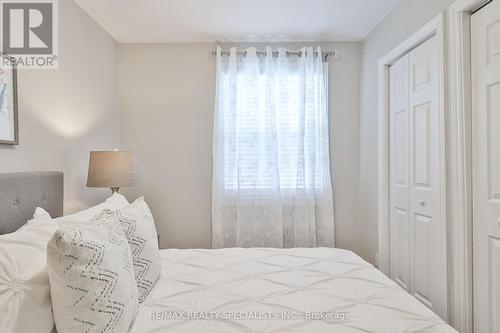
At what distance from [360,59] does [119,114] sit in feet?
8.72

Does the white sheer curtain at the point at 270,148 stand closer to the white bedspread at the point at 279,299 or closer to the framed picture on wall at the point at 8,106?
→ the white bedspread at the point at 279,299

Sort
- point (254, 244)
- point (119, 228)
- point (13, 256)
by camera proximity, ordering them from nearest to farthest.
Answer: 1. point (13, 256)
2. point (119, 228)
3. point (254, 244)

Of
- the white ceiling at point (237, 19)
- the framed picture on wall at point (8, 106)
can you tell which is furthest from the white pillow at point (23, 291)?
the white ceiling at point (237, 19)

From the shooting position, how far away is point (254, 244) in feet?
10.5

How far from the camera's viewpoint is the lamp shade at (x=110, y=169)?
239 centimetres

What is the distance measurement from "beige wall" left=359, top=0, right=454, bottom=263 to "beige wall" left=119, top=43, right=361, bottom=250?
0.14 metres

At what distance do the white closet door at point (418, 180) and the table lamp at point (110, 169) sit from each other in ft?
7.29

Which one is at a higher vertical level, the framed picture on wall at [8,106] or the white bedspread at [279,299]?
the framed picture on wall at [8,106]

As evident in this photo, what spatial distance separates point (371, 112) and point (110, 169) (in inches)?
95.8

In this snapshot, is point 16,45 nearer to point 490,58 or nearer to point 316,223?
point 490,58

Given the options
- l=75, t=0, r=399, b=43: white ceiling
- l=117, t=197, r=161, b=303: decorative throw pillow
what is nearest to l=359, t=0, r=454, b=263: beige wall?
l=75, t=0, r=399, b=43: white ceiling

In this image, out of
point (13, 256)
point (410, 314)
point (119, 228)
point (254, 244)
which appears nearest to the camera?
point (13, 256)

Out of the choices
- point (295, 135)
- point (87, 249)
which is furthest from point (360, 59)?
point (87, 249)

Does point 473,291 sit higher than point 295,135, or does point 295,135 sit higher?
point 295,135
